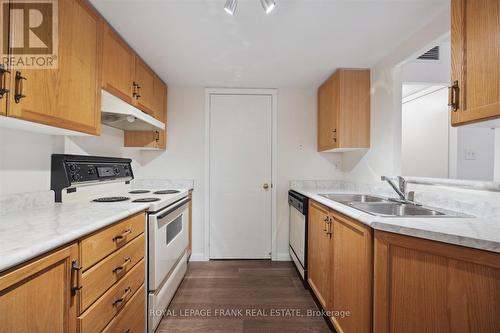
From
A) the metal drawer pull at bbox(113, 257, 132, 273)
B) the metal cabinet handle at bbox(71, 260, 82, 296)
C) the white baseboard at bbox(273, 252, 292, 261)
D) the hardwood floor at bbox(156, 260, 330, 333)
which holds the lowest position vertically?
the hardwood floor at bbox(156, 260, 330, 333)

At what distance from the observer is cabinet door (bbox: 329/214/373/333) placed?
3.64 ft

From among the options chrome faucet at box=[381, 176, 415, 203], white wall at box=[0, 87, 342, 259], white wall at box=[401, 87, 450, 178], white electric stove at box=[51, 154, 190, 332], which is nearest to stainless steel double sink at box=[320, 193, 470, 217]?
chrome faucet at box=[381, 176, 415, 203]

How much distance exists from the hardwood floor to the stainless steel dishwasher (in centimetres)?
19

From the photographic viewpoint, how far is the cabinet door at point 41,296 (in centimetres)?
60

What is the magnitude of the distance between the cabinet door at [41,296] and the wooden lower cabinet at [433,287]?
134 centimetres

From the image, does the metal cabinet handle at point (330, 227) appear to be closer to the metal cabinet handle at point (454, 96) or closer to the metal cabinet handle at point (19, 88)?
the metal cabinet handle at point (454, 96)

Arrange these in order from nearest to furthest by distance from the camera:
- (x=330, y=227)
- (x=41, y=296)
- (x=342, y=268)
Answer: (x=41, y=296)
(x=342, y=268)
(x=330, y=227)

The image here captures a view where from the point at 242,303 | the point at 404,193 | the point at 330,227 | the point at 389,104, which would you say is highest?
the point at 389,104

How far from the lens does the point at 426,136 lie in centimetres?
218

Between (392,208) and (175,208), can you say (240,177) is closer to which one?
(175,208)

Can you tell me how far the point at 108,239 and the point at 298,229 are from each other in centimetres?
180
